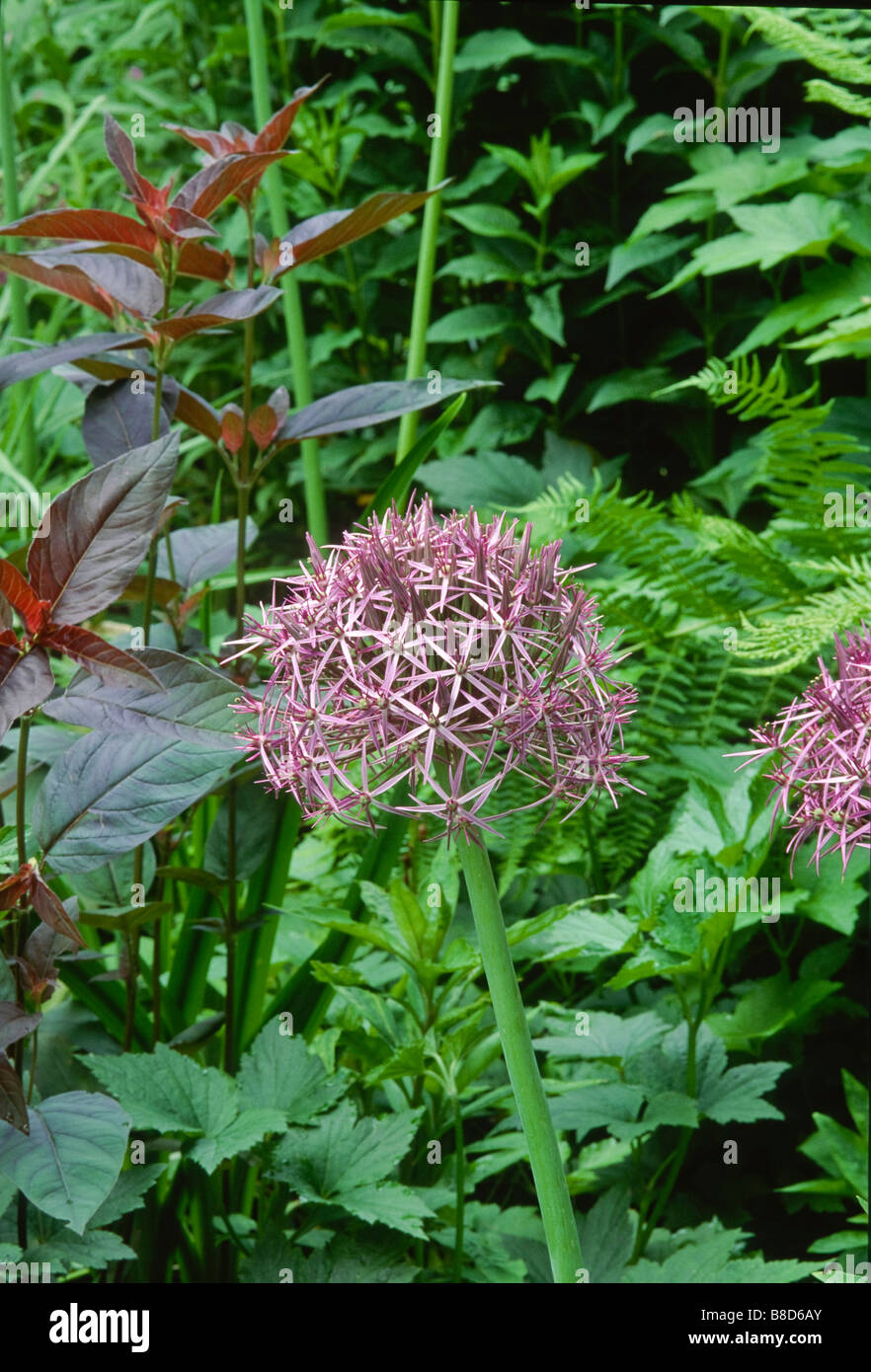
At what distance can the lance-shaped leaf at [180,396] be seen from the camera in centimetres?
109

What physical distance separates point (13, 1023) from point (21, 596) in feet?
0.98

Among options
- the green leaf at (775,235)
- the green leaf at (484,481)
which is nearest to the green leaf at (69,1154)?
the green leaf at (484,481)

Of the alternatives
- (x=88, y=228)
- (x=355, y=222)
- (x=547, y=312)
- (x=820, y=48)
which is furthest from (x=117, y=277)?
(x=547, y=312)

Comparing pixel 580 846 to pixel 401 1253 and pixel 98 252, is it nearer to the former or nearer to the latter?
pixel 401 1253

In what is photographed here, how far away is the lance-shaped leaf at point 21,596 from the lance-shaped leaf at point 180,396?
33 cm

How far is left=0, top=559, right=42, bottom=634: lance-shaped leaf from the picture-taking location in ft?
2.63

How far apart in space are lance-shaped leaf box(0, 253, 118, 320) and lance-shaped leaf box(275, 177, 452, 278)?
0.17 m

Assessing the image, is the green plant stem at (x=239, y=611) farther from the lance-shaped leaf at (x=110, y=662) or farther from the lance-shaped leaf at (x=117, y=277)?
the lance-shaped leaf at (x=110, y=662)

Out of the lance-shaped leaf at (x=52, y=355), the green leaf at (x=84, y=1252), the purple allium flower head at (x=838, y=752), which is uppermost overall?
the lance-shaped leaf at (x=52, y=355)

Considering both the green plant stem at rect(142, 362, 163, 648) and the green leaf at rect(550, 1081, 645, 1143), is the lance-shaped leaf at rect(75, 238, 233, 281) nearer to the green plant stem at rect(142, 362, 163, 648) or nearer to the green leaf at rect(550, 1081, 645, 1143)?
the green plant stem at rect(142, 362, 163, 648)

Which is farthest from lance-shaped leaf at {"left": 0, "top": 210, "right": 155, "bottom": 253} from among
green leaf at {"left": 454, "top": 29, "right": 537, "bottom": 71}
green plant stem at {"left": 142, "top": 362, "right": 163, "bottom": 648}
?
green leaf at {"left": 454, "top": 29, "right": 537, "bottom": 71}

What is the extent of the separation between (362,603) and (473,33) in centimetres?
205

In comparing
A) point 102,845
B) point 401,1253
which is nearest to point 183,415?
point 102,845
